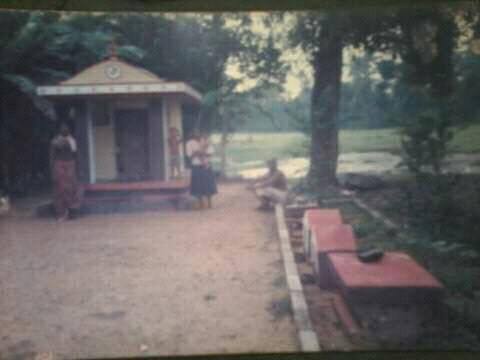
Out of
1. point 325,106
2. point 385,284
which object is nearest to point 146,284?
Answer: point 385,284

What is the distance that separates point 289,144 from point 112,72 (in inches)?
55.5

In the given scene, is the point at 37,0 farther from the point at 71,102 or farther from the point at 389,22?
the point at 389,22

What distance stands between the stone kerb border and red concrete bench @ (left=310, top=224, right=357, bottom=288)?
0.16 m

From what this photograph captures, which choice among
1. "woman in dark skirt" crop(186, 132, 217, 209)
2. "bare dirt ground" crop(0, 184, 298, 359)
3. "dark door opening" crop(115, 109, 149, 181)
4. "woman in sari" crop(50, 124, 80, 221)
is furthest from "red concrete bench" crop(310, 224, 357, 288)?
"woman in sari" crop(50, 124, 80, 221)

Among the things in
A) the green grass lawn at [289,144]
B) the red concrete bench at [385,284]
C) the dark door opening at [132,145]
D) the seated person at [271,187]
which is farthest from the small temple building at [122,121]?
the red concrete bench at [385,284]

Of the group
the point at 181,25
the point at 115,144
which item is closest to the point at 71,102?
the point at 115,144

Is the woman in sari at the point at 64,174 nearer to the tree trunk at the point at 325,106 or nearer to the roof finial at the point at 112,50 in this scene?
the roof finial at the point at 112,50

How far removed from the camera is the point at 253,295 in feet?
11.0

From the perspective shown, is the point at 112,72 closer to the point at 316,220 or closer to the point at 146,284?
the point at 146,284

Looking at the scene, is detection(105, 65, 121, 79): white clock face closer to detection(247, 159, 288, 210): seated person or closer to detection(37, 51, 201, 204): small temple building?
detection(37, 51, 201, 204): small temple building

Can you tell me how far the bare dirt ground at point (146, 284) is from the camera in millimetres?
3219

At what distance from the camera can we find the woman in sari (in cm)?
353

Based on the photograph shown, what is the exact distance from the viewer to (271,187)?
359cm

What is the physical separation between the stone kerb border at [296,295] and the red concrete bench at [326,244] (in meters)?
0.16
